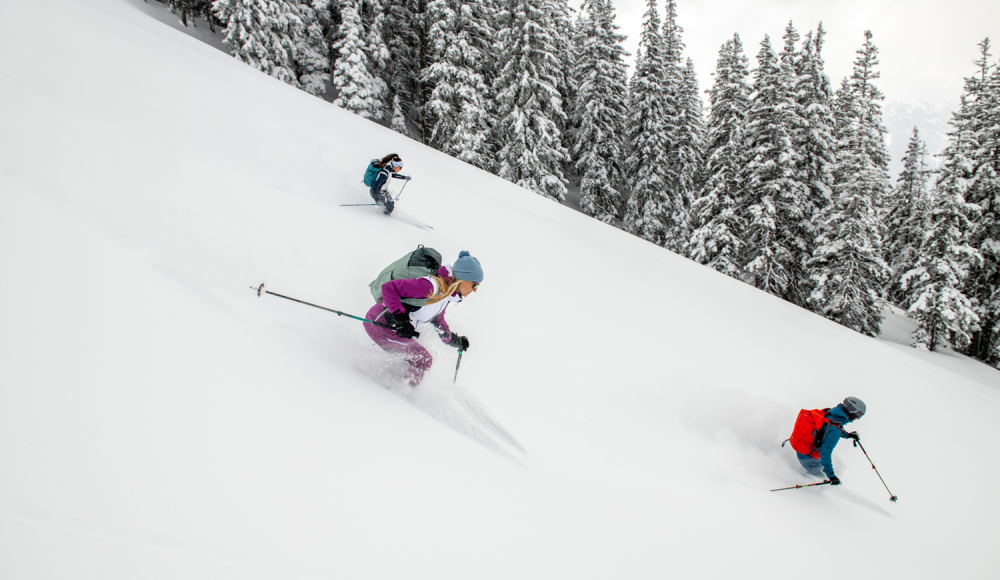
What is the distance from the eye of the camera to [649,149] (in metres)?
22.5

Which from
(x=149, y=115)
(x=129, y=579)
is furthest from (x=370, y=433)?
(x=149, y=115)

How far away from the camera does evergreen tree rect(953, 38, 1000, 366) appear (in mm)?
17688

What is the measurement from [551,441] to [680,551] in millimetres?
1187

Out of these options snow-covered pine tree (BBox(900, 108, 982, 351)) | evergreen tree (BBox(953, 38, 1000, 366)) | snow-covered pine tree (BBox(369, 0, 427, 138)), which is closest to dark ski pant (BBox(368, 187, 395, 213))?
snow-covered pine tree (BBox(369, 0, 427, 138))

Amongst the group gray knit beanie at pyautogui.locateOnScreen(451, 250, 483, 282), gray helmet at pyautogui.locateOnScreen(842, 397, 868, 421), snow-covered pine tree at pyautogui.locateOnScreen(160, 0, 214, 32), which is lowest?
gray helmet at pyautogui.locateOnScreen(842, 397, 868, 421)

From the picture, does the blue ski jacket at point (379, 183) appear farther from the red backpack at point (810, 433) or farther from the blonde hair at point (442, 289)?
the red backpack at point (810, 433)

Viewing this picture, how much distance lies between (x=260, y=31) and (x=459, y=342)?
72.6 feet

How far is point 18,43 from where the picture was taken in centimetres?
753

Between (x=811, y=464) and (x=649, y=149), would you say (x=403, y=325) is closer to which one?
(x=811, y=464)

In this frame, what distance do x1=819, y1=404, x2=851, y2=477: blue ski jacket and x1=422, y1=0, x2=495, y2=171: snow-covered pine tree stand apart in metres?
17.0

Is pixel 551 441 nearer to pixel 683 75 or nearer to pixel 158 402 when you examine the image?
pixel 158 402

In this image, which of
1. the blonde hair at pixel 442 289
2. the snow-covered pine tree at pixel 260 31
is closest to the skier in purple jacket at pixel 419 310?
the blonde hair at pixel 442 289

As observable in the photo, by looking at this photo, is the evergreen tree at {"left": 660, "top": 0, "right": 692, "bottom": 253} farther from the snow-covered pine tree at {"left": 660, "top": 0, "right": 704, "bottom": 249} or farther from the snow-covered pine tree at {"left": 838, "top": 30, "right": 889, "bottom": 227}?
the snow-covered pine tree at {"left": 838, "top": 30, "right": 889, "bottom": 227}

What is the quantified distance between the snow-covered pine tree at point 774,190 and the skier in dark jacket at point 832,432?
14.7 m
